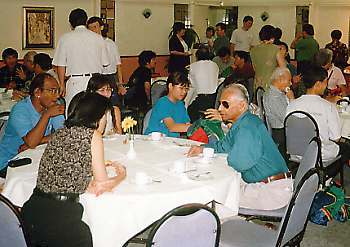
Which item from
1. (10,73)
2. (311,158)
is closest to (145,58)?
(10,73)

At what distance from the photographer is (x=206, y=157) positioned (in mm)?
3604

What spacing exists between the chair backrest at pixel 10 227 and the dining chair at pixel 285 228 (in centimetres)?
109

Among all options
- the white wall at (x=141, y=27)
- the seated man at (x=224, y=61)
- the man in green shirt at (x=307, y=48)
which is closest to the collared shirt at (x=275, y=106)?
the seated man at (x=224, y=61)

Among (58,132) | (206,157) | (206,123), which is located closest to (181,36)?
(206,123)

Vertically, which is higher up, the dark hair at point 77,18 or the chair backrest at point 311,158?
the dark hair at point 77,18

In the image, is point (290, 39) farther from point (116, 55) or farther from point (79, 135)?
point (79, 135)

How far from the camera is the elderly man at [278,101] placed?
5.76 meters

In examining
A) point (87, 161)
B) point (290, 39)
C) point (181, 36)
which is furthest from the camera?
point (290, 39)

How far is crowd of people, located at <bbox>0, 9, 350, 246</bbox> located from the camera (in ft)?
9.36

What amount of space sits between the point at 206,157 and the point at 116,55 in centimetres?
446

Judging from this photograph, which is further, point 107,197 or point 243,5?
point 243,5

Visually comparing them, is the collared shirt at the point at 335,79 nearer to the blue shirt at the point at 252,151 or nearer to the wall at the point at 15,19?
the blue shirt at the point at 252,151

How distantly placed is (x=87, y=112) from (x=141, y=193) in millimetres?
517

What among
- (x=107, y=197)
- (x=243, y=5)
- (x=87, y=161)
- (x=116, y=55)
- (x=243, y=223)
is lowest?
(x=243, y=223)
